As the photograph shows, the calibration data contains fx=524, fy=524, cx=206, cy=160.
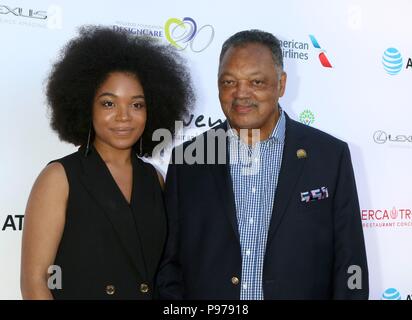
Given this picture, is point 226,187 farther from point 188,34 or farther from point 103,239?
point 188,34

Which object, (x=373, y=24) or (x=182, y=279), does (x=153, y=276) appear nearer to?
(x=182, y=279)

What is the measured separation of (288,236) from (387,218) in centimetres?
221

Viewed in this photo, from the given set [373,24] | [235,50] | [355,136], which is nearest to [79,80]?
[235,50]

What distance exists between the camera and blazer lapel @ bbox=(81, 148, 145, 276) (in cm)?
222

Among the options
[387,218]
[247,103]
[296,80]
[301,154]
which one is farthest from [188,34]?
[387,218]

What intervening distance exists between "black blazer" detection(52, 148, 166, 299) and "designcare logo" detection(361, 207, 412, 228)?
7.34 ft

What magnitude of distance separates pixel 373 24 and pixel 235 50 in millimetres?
2144

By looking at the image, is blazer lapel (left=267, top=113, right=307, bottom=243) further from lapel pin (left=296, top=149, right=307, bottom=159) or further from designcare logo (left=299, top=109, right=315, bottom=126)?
designcare logo (left=299, top=109, right=315, bottom=126)

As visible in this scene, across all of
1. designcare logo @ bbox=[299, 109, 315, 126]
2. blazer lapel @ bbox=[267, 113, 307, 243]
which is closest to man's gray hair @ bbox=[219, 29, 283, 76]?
blazer lapel @ bbox=[267, 113, 307, 243]

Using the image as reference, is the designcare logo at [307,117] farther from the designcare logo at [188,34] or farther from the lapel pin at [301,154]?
the lapel pin at [301,154]

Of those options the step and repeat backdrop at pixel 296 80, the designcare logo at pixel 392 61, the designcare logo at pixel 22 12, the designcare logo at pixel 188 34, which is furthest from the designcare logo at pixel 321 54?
the designcare logo at pixel 22 12

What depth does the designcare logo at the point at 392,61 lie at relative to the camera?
13.6 ft

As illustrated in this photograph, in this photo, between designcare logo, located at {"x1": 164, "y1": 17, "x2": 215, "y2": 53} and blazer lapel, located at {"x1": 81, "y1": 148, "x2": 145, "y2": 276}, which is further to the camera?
designcare logo, located at {"x1": 164, "y1": 17, "x2": 215, "y2": 53}

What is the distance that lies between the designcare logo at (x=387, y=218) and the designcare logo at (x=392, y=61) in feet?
3.59
